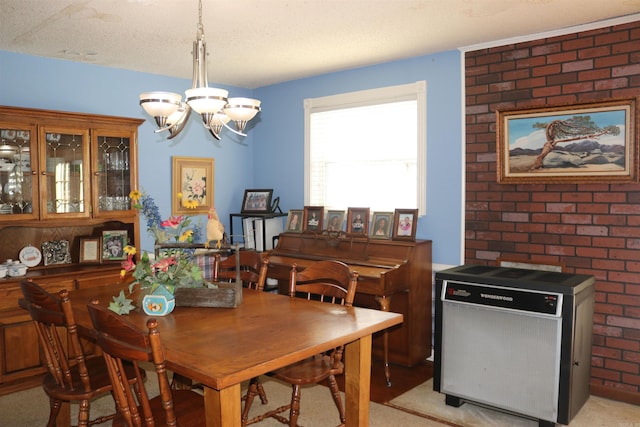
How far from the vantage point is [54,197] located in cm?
384

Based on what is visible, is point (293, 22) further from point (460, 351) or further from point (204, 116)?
point (460, 351)

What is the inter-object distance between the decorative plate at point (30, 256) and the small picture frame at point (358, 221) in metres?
2.36

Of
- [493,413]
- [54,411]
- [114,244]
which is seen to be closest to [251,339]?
[54,411]

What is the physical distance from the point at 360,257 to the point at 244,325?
2.00 m

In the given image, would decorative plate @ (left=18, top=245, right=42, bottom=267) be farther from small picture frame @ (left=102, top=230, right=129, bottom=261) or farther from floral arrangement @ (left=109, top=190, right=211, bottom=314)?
floral arrangement @ (left=109, top=190, right=211, bottom=314)

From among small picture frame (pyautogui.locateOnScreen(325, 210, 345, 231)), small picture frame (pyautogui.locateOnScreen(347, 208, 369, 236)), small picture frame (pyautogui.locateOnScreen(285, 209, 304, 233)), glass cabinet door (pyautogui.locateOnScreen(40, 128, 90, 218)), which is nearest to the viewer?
glass cabinet door (pyautogui.locateOnScreen(40, 128, 90, 218))

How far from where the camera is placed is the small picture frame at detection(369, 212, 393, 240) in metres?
4.18

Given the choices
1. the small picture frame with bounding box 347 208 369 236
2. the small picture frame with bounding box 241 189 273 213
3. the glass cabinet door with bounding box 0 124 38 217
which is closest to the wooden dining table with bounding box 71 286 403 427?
the glass cabinet door with bounding box 0 124 38 217

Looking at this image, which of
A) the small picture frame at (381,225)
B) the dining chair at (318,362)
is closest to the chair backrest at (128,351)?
the dining chair at (318,362)

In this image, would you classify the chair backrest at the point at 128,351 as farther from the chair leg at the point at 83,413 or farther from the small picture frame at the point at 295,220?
the small picture frame at the point at 295,220

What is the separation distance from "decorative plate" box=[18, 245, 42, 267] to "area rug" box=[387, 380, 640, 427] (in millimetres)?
2721

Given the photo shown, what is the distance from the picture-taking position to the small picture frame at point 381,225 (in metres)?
4.18

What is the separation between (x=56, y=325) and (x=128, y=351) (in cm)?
68

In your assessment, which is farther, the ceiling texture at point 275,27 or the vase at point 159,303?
the ceiling texture at point 275,27
